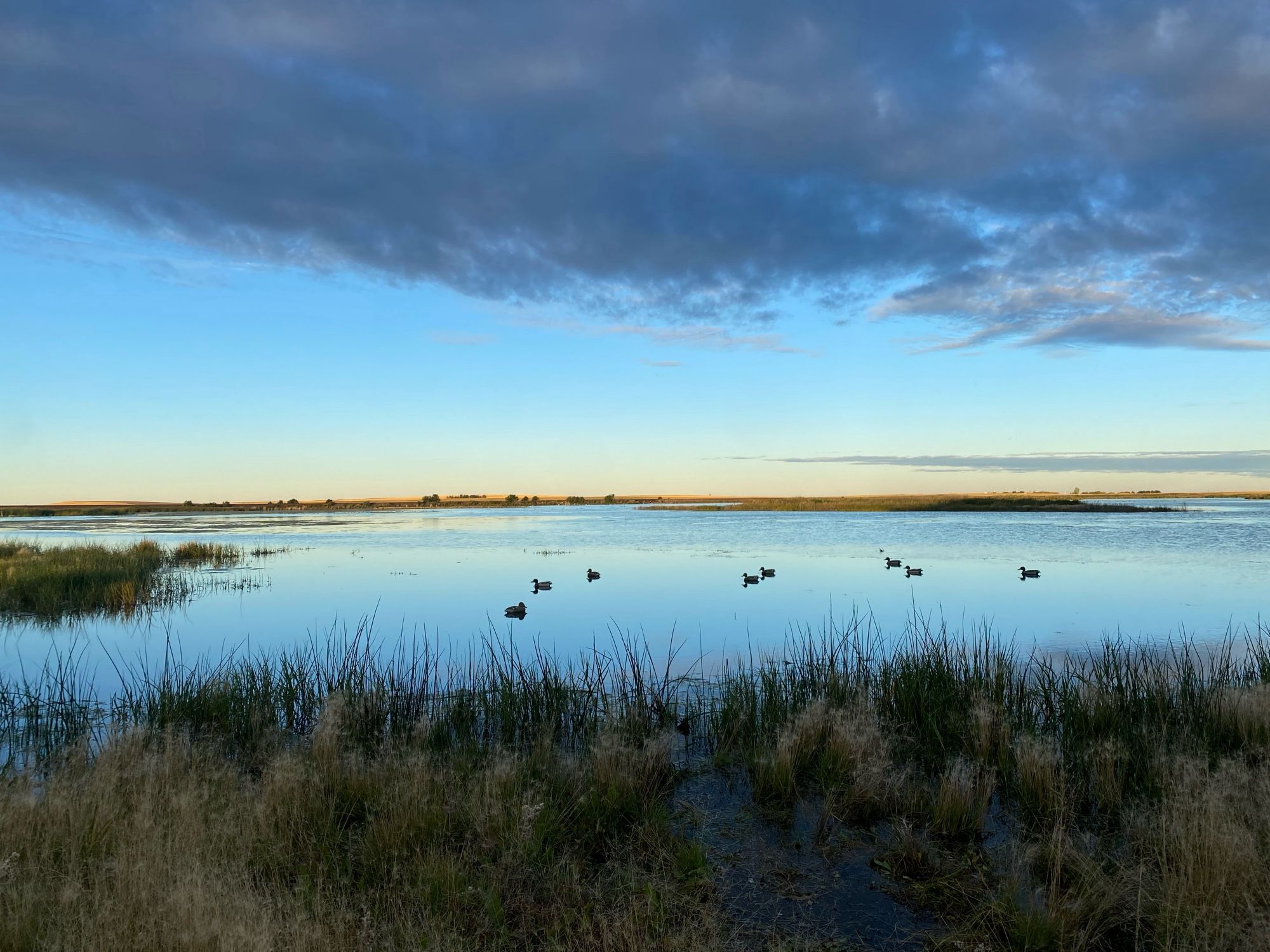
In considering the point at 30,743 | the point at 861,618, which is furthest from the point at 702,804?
the point at 861,618

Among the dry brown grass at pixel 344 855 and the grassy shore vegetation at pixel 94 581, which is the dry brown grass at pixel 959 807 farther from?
the grassy shore vegetation at pixel 94 581

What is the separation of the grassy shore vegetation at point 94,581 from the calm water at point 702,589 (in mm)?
1587

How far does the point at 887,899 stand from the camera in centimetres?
529

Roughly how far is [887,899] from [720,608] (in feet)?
48.5

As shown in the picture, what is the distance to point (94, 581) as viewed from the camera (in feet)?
71.6

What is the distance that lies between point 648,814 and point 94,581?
2218 centimetres

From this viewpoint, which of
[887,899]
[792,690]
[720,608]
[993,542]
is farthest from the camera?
[993,542]

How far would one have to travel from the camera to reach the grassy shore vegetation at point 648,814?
14.9 feet

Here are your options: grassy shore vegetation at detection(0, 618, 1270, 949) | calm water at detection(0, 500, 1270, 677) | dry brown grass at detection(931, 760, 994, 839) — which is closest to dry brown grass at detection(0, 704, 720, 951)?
grassy shore vegetation at detection(0, 618, 1270, 949)

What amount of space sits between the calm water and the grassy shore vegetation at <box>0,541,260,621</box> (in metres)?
1.59

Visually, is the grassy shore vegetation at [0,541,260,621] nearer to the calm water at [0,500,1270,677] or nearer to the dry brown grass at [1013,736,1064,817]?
the calm water at [0,500,1270,677]

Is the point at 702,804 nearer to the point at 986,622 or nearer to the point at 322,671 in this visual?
the point at 322,671

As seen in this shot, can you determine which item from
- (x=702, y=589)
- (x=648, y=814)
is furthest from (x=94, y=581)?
(x=648, y=814)

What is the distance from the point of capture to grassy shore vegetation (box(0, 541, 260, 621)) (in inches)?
785
